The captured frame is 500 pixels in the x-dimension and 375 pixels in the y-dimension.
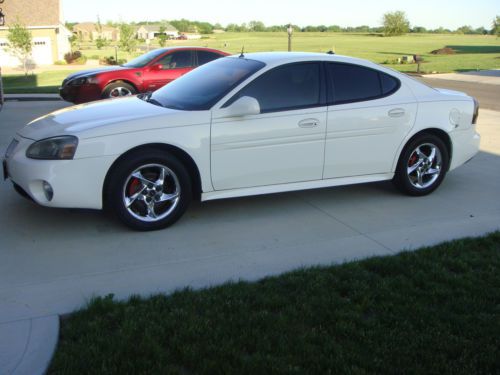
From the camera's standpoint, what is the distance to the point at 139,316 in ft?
10.9

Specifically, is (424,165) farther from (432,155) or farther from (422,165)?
(432,155)

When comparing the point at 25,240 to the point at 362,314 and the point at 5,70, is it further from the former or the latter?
the point at 5,70

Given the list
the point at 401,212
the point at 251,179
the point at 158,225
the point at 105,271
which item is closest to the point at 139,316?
the point at 105,271

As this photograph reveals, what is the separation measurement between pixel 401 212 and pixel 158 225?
8.31 ft

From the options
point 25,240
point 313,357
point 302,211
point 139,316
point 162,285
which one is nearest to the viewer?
point 313,357

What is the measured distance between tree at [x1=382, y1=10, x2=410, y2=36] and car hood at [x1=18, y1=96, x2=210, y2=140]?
11807 cm

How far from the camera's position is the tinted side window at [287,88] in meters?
5.30

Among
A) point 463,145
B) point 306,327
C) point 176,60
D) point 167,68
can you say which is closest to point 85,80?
point 167,68

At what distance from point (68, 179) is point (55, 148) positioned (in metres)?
0.31

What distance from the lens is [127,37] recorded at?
151ft

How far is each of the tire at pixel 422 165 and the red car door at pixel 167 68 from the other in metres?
7.85

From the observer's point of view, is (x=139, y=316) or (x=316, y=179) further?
(x=316, y=179)

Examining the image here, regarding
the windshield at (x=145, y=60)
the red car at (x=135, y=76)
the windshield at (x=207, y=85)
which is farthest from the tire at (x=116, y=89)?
the windshield at (x=207, y=85)

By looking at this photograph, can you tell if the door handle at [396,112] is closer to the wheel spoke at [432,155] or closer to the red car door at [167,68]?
the wheel spoke at [432,155]
